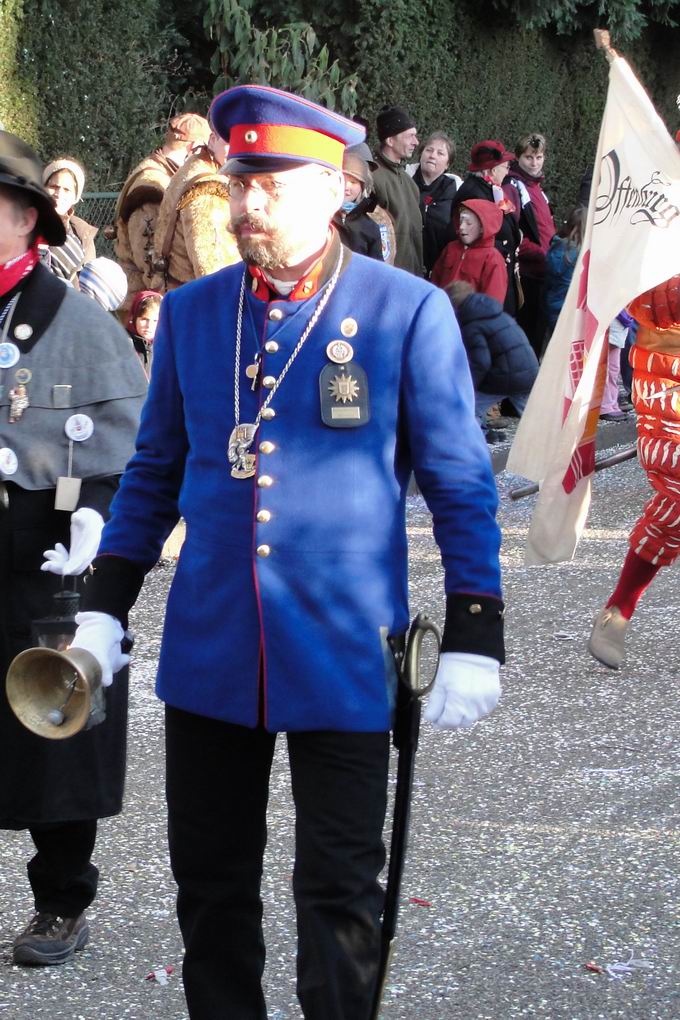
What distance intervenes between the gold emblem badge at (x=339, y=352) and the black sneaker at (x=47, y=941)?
5.33ft

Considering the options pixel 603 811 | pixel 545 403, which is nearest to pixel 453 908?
pixel 603 811

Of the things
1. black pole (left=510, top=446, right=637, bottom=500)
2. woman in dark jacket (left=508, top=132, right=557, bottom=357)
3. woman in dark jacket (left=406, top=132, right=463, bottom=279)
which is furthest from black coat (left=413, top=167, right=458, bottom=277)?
black pole (left=510, top=446, right=637, bottom=500)

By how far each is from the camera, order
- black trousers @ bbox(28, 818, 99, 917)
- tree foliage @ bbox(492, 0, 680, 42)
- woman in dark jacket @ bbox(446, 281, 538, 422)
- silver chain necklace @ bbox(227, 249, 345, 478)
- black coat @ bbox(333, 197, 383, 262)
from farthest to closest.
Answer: tree foliage @ bbox(492, 0, 680, 42), woman in dark jacket @ bbox(446, 281, 538, 422), black coat @ bbox(333, 197, 383, 262), black trousers @ bbox(28, 818, 99, 917), silver chain necklace @ bbox(227, 249, 345, 478)

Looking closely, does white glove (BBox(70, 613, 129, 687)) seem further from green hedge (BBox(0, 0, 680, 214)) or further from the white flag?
green hedge (BBox(0, 0, 680, 214))

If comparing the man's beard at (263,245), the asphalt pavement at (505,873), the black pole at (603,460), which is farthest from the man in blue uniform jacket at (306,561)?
the black pole at (603,460)

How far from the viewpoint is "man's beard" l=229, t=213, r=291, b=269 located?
2818 mm

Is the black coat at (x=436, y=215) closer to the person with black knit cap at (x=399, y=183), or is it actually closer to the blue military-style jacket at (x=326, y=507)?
the person with black knit cap at (x=399, y=183)

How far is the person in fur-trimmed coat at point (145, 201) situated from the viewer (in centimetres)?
832

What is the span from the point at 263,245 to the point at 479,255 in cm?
823

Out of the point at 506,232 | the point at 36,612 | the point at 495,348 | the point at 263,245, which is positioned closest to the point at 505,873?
the point at 36,612

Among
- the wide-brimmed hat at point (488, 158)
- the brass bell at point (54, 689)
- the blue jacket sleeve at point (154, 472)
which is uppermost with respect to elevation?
the wide-brimmed hat at point (488, 158)

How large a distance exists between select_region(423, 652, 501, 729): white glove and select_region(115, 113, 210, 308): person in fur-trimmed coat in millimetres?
5638

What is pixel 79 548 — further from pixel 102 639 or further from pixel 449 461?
pixel 449 461

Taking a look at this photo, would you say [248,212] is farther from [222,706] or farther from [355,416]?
[222,706]
